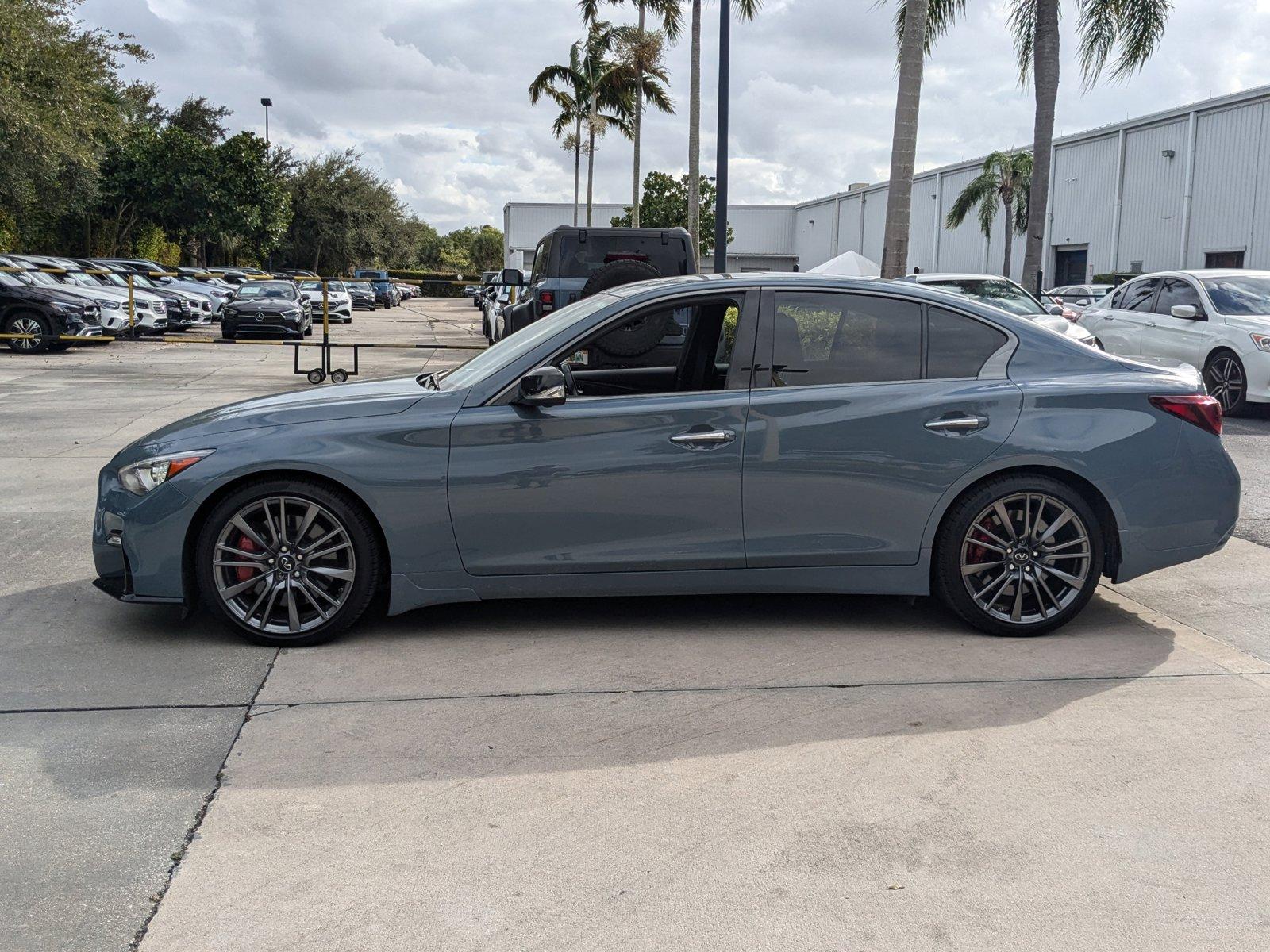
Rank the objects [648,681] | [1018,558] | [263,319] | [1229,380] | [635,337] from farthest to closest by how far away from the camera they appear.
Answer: [263,319] < [1229,380] < [635,337] < [1018,558] < [648,681]

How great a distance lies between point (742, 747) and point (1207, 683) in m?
1.97

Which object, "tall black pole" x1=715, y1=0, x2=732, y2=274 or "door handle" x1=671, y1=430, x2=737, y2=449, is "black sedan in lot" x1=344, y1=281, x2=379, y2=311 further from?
"door handle" x1=671, y1=430, x2=737, y2=449

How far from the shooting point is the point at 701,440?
204 inches

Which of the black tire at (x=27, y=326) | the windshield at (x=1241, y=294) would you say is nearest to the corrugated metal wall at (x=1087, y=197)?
the windshield at (x=1241, y=294)

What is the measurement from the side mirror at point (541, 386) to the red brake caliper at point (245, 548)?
1.26 metres

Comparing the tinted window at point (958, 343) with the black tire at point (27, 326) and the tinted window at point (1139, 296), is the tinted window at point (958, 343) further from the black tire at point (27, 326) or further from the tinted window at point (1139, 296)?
the black tire at point (27, 326)

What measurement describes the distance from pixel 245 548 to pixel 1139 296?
45.0 ft

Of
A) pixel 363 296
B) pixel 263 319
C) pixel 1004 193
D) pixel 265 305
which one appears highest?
pixel 1004 193

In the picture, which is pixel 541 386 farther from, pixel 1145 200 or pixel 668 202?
pixel 668 202

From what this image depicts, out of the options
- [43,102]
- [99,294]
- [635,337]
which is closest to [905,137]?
[635,337]

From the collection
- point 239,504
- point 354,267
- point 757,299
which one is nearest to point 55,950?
point 239,504

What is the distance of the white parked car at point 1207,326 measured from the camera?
1382cm

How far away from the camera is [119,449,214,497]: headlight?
506 cm

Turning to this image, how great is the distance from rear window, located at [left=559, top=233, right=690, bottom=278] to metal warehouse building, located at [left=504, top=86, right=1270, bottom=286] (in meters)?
27.0
